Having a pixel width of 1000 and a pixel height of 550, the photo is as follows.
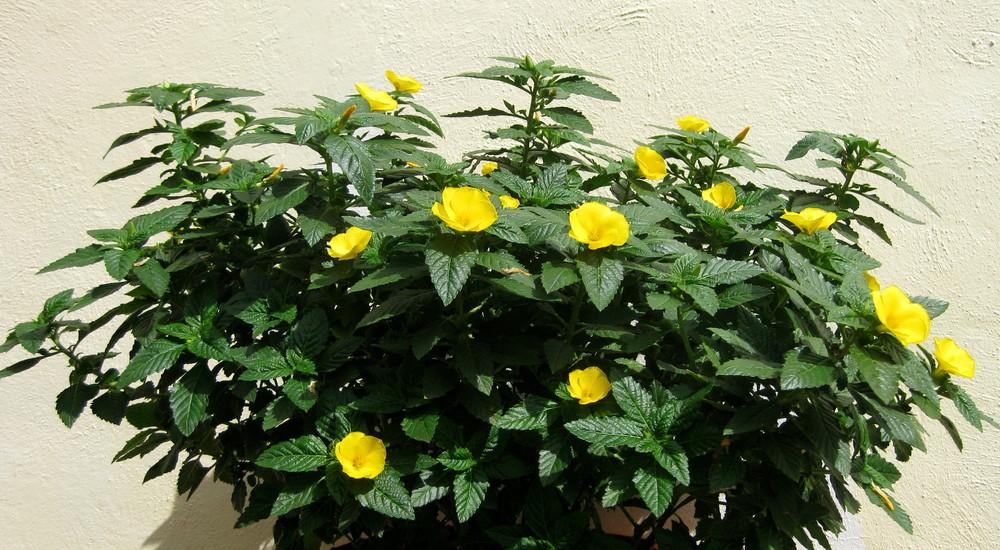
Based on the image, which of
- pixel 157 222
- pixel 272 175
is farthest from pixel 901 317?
pixel 157 222

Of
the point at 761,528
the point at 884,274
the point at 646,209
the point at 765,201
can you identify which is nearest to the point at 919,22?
the point at 884,274

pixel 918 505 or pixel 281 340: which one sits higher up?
pixel 281 340

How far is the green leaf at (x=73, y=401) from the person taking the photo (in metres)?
1.46

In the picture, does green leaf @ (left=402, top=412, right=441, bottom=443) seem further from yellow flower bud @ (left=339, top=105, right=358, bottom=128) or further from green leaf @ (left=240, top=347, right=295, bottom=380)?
yellow flower bud @ (left=339, top=105, right=358, bottom=128)

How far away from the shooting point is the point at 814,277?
125 centimetres

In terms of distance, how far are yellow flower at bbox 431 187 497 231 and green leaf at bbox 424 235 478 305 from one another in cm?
3

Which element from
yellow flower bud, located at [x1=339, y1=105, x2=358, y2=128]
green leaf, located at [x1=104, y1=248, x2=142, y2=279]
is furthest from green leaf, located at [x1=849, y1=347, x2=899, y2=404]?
green leaf, located at [x1=104, y1=248, x2=142, y2=279]

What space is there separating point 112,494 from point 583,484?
1.78 metres

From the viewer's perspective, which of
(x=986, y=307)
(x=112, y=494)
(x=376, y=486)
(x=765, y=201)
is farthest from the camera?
(x=112, y=494)

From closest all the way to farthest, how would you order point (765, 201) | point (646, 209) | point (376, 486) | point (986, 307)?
point (376, 486), point (646, 209), point (765, 201), point (986, 307)

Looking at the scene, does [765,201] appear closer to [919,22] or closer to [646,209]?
[646,209]

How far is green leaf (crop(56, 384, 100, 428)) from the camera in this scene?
1.46 metres

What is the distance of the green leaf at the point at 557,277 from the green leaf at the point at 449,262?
0.31 ft

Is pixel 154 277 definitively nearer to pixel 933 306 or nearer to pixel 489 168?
pixel 489 168
